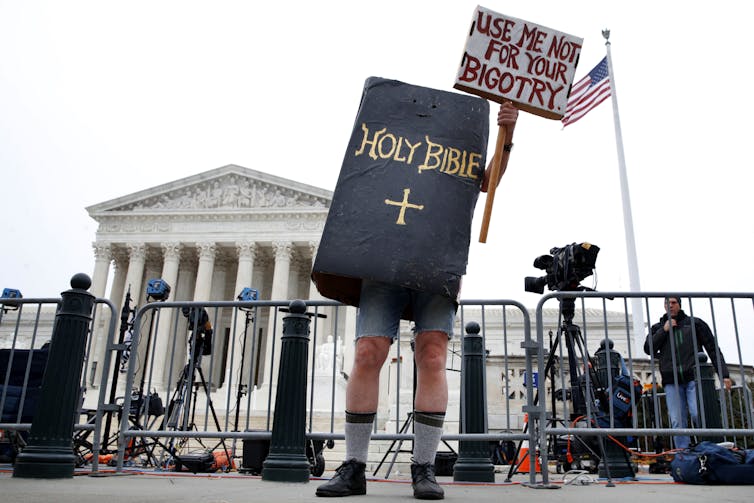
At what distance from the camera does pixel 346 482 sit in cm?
295

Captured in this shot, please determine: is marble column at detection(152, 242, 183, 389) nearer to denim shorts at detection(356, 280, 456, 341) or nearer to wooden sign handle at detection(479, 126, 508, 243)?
denim shorts at detection(356, 280, 456, 341)

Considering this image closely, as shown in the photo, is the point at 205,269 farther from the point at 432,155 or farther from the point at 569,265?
the point at 432,155

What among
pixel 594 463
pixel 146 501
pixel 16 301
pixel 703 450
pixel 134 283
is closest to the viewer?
pixel 146 501

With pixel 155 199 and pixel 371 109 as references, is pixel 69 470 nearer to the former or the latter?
pixel 371 109

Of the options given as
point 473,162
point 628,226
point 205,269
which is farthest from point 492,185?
point 205,269

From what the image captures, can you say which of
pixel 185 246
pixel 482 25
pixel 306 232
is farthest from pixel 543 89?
pixel 185 246

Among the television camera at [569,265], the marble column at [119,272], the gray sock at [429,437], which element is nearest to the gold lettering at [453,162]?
the gray sock at [429,437]

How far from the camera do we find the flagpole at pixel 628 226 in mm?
18156

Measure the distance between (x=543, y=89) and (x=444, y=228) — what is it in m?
1.20

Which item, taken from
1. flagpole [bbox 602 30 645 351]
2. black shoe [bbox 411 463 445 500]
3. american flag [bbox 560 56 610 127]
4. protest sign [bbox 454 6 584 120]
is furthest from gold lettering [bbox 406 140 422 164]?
flagpole [bbox 602 30 645 351]

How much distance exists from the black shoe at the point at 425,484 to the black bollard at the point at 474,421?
190 cm

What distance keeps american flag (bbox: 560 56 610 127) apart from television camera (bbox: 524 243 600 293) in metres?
13.4

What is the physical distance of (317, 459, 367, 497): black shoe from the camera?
2865 millimetres

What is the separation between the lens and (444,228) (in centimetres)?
310
